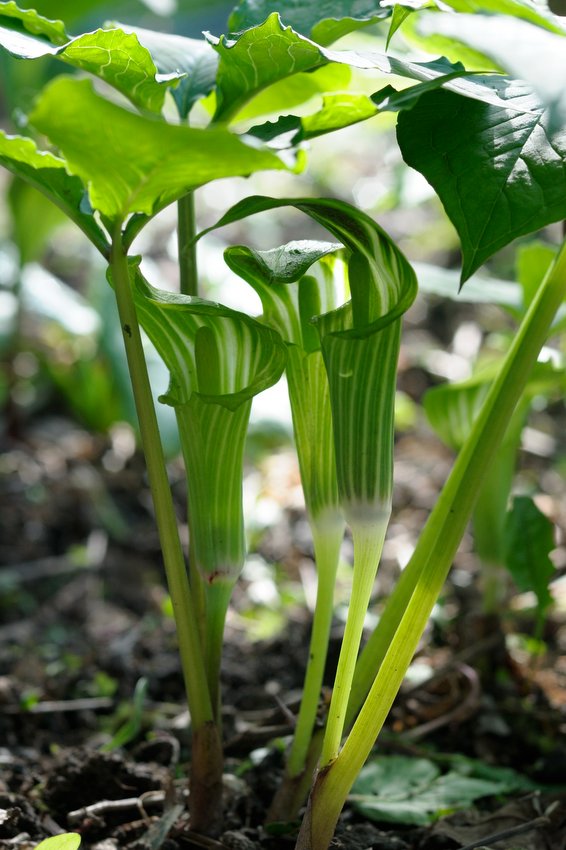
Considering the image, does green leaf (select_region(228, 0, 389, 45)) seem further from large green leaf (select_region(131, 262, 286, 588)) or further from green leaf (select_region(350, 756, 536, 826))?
green leaf (select_region(350, 756, 536, 826))

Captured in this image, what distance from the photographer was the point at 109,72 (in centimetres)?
69

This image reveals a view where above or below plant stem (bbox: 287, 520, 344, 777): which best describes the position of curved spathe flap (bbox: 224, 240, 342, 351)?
above

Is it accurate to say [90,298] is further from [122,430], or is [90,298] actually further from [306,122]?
[306,122]

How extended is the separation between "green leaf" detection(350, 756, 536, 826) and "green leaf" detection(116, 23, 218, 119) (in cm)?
75

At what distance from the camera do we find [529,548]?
112 cm

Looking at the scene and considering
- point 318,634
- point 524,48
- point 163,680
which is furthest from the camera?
point 163,680

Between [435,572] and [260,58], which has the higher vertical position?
[260,58]

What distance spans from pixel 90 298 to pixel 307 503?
1669 mm

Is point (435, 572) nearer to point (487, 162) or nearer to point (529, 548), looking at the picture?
point (487, 162)

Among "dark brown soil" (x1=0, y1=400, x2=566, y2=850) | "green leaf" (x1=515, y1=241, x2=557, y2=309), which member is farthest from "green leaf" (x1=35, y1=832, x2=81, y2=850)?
"green leaf" (x1=515, y1=241, x2=557, y2=309)

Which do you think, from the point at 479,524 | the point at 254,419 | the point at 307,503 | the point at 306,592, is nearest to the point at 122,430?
the point at 254,419

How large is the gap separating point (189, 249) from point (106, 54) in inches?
8.5

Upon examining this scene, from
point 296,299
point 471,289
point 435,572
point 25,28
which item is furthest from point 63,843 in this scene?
point 471,289

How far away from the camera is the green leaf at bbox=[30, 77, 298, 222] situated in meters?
0.52
